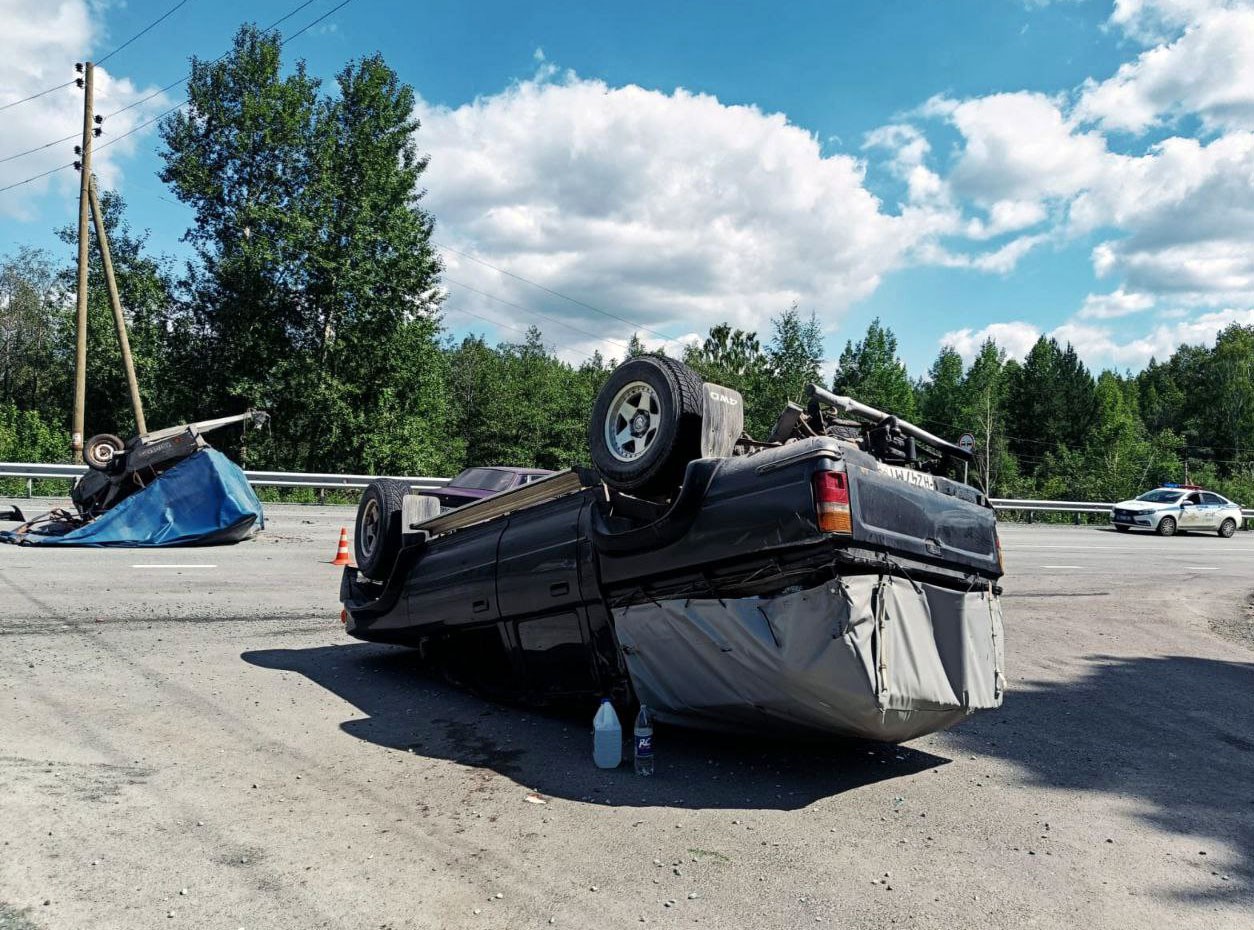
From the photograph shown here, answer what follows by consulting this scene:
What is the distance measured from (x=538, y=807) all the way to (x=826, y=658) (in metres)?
1.35

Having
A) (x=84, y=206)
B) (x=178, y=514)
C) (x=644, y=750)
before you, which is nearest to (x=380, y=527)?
(x=644, y=750)

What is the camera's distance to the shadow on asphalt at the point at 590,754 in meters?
3.81

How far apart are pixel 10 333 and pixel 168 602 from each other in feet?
161

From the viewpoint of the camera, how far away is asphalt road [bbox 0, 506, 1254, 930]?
2787mm

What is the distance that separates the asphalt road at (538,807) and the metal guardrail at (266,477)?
396 inches

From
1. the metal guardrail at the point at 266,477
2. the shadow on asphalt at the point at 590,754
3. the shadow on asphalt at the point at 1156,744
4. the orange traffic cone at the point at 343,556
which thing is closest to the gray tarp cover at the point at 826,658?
the shadow on asphalt at the point at 590,754

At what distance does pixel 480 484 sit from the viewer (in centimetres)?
1302

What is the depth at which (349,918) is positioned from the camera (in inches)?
104

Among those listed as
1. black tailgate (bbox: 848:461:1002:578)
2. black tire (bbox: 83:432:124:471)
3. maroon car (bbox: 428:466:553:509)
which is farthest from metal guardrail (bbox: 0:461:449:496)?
black tailgate (bbox: 848:461:1002:578)

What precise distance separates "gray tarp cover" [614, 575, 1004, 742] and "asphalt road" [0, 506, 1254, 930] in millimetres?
386

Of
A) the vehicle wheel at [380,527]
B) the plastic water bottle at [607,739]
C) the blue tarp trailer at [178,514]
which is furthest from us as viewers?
the blue tarp trailer at [178,514]

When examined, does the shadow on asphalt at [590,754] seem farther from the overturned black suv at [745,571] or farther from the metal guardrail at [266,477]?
the metal guardrail at [266,477]

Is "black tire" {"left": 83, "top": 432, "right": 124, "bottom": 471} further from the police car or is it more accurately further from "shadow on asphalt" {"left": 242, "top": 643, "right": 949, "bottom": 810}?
the police car

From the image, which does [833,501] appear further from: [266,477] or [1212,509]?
[1212,509]
